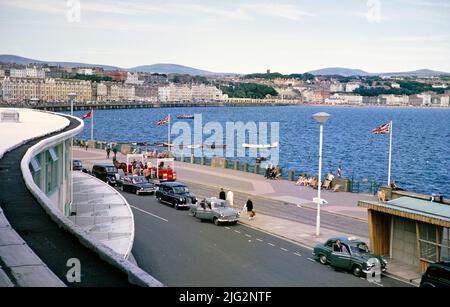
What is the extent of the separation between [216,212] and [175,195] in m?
4.69

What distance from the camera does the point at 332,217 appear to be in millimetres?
27484

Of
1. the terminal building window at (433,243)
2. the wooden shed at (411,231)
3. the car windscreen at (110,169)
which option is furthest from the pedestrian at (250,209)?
the car windscreen at (110,169)

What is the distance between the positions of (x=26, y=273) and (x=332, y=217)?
872 inches

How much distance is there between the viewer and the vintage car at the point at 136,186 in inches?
1331

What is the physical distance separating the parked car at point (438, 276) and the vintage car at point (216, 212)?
11.1 m

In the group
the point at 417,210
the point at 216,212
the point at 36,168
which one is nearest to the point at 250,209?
the point at 216,212

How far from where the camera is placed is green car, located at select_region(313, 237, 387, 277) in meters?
17.8

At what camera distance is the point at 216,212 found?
2573cm

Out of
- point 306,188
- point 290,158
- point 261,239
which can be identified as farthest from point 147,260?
point 290,158

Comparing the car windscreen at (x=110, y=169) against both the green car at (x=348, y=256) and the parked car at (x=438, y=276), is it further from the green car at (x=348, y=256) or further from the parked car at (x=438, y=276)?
the parked car at (x=438, y=276)
